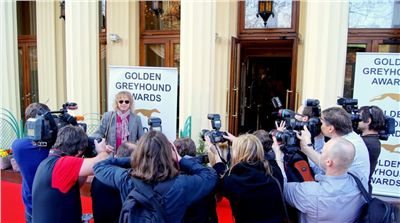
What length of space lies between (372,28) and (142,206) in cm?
473

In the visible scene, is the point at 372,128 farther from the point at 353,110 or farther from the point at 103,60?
the point at 103,60

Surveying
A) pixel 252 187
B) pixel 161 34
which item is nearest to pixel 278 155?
pixel 252 187

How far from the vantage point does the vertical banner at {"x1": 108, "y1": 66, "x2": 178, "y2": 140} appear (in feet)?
13.6

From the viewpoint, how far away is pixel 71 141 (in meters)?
1.95

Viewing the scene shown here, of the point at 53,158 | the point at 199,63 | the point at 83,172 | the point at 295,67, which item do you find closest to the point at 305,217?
the point at 83,172

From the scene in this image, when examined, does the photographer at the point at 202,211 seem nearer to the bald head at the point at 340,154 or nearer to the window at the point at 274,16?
the bald head at the point at 340,154

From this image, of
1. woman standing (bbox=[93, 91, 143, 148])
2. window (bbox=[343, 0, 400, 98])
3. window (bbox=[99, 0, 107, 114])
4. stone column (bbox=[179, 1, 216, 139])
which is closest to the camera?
woman standing (bbox=[93, 91, 143, 148])

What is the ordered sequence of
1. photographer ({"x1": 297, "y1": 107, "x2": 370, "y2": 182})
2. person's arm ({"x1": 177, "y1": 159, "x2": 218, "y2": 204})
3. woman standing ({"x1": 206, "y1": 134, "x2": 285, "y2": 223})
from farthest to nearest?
photographer ({"x1": 297, "y1": 107, "x2": 370, "y2": 182}) < woman standing ({"x1": 206, "y1": 134, "x2": 285, "y2": 223}) < person's arm ({"x1": 177, "y1": 159, "x2": 218, "y2": 204})

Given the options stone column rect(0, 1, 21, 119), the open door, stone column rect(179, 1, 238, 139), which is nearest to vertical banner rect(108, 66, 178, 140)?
stone column rect(179, 1, 238, 139)

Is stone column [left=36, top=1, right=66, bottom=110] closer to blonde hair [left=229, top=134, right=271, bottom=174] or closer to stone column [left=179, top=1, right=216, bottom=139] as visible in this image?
stone column [left=179, top=1, right=216, bottom=139]

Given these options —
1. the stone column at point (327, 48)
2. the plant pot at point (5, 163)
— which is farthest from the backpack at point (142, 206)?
the plant pot at point (5, 163)

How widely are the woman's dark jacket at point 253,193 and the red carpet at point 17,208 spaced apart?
1.44 m

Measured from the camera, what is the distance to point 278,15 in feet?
17.9

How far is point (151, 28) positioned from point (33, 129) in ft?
14.6
